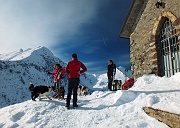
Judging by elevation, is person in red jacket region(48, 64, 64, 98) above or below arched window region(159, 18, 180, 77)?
below

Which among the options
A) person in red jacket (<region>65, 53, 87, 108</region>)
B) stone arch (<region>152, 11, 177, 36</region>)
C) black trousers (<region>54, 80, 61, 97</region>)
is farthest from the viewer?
black trousers (<region>54, 80, 61, 97</region>)

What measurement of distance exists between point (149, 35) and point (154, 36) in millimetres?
430

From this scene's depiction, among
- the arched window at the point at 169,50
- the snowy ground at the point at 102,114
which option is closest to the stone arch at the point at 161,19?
the arched window at the point at 169,50

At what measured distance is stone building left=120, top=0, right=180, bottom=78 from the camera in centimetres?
917

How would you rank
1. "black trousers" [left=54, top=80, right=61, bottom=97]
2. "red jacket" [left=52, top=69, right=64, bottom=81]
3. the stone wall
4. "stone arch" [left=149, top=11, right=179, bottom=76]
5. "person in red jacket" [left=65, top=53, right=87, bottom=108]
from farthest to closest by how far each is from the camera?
"stone arch" [left=149, top=11, right=179, bottom=76]
"black trousers" [left=54, top=80, right=61, bottom=97]
"red jacket" [left=52, top=69, right=64, bottom=81]
the stone wall
"person in red jacket" [left=65, top=53, right=87, bottom=108]

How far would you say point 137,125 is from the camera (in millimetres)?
4980

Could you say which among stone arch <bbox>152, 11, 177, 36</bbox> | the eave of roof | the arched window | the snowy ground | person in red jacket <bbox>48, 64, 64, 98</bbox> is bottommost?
the snowy ground

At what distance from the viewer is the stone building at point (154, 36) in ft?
30.1

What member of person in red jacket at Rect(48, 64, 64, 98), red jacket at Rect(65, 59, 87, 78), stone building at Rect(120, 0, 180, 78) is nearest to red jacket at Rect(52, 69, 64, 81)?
person in red jacket at Rect(48, 64, 64, 98)

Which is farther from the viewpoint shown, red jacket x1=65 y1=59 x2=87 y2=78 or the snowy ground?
red jacket x1=65 y1=59 x2=87 y2=78

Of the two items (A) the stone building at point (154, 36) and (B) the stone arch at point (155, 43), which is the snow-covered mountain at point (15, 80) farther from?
(B) the stone arch at point (155, 43)

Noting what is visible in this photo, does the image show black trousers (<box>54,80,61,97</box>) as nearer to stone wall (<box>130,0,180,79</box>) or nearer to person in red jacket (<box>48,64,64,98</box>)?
person in red jacket (<box>48,64,64,98</box>)

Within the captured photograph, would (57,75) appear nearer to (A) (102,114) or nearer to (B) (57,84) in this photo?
(B) (57,84)

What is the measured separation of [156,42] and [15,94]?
111 m
